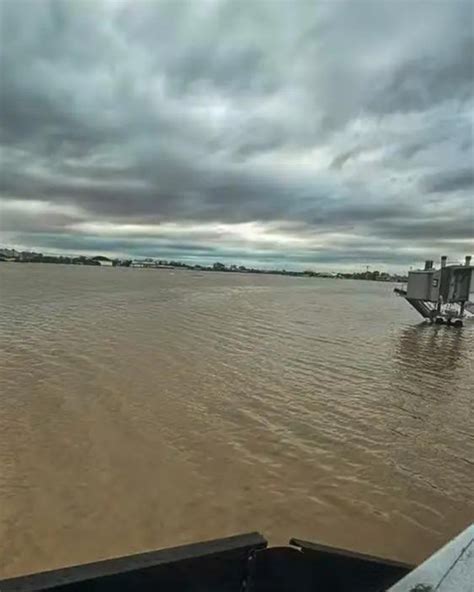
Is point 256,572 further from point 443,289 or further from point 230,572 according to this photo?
point 443,289

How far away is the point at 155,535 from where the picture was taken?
471cm

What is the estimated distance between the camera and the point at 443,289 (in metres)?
30.9

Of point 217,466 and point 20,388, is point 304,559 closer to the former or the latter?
point 217,466

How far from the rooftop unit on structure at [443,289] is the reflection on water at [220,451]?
17.4m

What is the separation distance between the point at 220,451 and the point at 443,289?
2814cm

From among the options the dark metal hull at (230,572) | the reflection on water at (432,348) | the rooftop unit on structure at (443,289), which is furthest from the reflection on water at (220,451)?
the rooftop unit on structure at (443,289)

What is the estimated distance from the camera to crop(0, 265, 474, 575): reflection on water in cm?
490

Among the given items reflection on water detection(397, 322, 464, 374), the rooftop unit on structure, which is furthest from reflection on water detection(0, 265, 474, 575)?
the rooftop unit on structure

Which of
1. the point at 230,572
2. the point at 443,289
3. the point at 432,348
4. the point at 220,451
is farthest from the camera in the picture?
the point at 443,289

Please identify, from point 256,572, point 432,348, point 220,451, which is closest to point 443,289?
point 432,348

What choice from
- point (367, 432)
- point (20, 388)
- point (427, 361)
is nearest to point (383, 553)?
point (367, 432)

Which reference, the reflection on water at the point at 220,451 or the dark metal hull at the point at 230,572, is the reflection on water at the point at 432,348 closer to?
the reflection on water at the point at 220,451

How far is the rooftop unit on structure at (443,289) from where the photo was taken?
30188 millimetres

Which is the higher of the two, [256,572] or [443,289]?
[443,289]
